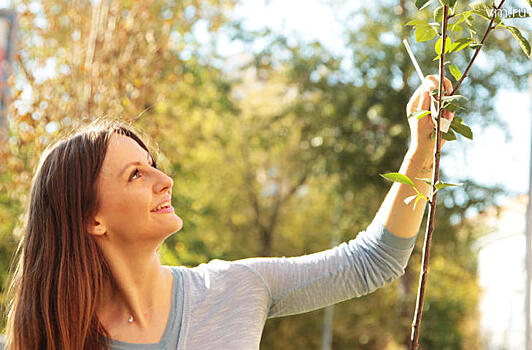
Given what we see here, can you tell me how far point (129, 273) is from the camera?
141 centimetres

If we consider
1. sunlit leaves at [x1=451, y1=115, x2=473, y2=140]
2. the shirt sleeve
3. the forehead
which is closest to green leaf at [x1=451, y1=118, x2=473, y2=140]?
sunlit leaves at [x1=451, y1=115, x2=473, y2=140]

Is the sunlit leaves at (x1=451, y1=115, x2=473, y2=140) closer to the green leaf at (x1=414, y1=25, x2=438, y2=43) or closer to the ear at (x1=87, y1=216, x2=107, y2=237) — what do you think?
the green leaf at (x1=414, y1=25, x2=438, y2=43)

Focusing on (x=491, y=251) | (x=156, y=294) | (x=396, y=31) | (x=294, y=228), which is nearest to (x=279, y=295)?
(x=156, y=294)

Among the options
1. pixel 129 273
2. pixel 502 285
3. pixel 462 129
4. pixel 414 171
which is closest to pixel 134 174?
pixel 129 273

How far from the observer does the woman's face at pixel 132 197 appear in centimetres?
134

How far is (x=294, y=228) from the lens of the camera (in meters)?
11.3

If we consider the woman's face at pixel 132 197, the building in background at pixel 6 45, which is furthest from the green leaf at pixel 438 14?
the building in background at pixel 6 45

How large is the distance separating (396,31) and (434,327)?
407 cm

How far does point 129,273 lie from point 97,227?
115mm

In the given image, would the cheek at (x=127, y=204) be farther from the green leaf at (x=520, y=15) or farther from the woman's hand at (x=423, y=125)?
the green leaf at (x=520, y=15)

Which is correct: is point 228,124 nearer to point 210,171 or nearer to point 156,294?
point 210,171

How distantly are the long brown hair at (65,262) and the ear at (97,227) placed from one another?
1 cm

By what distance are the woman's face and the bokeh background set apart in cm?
95

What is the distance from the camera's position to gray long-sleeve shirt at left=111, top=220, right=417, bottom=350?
134 centimetres
